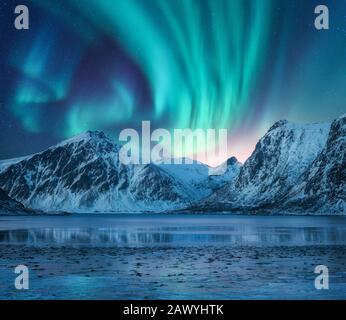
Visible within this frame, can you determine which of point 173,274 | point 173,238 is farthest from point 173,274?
point 173,238

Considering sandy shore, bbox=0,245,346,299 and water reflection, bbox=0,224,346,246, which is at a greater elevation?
sandy shore, bbox=0,245,346,299

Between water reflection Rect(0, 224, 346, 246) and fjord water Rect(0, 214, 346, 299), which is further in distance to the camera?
water reflection Rect(0, 224, 346, 246)

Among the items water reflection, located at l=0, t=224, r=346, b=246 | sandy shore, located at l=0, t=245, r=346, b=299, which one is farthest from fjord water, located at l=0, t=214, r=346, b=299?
water reflection, located at l=0, t=224, r=346, b=246

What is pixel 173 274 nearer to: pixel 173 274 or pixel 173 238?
pixel 173 274

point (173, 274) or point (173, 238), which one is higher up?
point (173, 274)

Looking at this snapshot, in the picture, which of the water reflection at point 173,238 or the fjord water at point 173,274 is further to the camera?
the water reflection at point 173,238

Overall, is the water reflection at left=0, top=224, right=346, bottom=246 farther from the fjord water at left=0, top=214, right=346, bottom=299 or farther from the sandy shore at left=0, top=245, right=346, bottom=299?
the fjord water at left=0, top=214, right=346, bottom=299

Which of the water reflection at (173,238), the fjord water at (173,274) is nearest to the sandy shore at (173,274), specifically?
the fjord water at (173,274)

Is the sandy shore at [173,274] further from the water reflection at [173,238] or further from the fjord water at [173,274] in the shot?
the water reflection at [173,238]

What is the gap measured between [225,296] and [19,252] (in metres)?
32.9

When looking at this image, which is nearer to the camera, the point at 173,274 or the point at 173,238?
the point at 173,274
